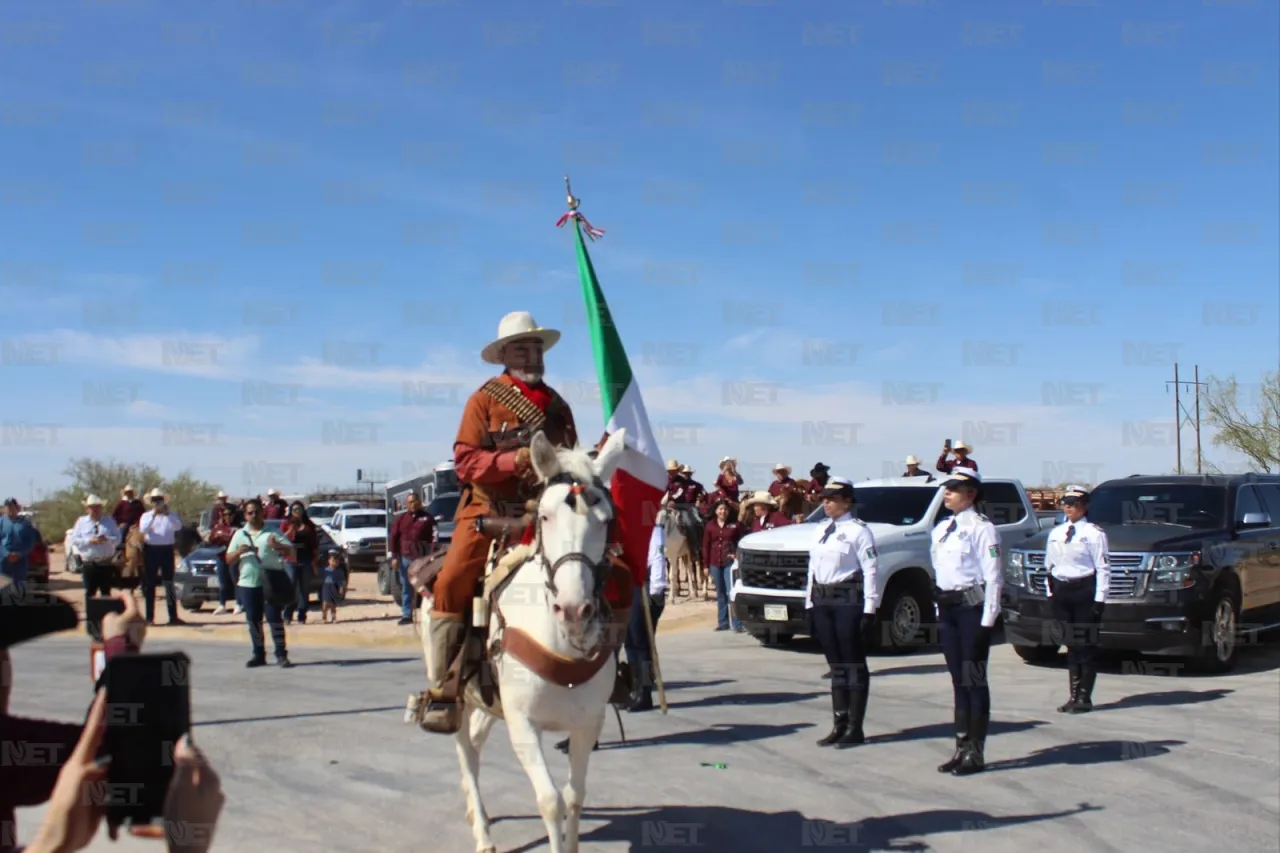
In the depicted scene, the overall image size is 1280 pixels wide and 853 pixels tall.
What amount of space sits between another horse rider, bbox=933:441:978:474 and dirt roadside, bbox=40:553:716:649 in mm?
4777

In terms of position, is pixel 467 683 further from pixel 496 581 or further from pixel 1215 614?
pixel 1215 614

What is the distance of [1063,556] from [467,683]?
7.19 metres

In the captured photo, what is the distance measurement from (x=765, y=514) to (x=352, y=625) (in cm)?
768

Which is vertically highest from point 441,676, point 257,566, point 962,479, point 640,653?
point 962,479

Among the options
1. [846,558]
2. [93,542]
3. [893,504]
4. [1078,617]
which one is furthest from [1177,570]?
[93,542]

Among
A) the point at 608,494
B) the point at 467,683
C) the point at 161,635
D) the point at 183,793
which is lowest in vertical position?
the point at 161,635

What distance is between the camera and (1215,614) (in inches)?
484

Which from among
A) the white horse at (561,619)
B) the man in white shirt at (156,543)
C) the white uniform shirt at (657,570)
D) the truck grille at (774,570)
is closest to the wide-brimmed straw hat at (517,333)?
the white horse at (561,619)

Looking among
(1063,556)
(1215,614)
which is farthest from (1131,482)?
(1063,556)

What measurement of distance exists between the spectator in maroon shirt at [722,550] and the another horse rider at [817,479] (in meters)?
1.99

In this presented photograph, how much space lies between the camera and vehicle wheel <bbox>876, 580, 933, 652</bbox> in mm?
14305

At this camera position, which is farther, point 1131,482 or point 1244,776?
point 1131,482

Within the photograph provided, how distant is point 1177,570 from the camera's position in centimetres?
1204

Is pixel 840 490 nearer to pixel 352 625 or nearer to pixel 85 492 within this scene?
pixel 352 625
